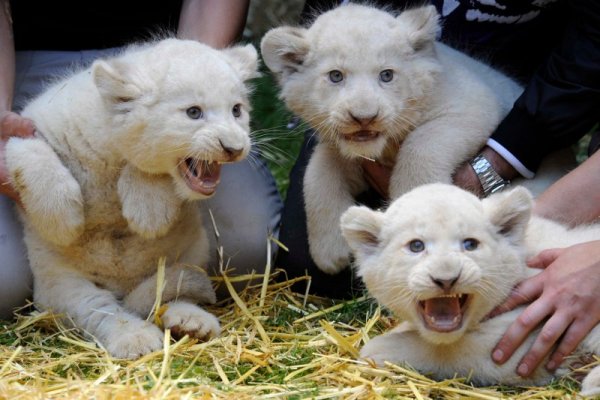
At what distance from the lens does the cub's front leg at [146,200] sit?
13.5 ft

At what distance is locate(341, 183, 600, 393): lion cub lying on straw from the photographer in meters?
3.46

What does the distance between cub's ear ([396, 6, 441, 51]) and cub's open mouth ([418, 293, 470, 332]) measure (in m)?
1.46

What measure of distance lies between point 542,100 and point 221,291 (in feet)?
6.05

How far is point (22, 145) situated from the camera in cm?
414

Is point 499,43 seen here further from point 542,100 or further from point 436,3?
point 542,100

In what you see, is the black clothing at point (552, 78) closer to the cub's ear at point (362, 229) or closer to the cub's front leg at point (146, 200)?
the cub's ear at point (362, 229)

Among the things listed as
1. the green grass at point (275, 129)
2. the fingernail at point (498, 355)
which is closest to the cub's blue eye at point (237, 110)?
the fingernail at point (498, 355)

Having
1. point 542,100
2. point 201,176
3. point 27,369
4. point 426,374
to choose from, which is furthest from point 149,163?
point 542,100

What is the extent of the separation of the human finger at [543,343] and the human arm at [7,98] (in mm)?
2291

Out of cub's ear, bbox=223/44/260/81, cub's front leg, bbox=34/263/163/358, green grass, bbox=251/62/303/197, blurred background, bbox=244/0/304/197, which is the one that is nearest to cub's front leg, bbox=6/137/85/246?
cub's front leg, bbox=34/263/163/358

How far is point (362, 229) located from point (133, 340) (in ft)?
3.55

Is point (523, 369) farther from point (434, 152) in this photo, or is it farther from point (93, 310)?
point (93, 310)

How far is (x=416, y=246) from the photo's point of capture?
3.55 meters

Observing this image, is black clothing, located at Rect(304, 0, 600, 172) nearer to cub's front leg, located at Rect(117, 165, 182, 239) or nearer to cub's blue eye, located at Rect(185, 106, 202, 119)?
cub's blue eye, located at Rect(185, 106, 202, 119)
